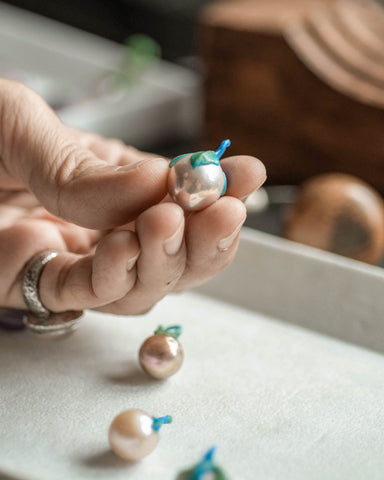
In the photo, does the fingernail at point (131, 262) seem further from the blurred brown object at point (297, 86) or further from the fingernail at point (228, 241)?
the blurred brown object at point (297, 86)

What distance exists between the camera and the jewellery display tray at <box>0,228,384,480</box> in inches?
12.8

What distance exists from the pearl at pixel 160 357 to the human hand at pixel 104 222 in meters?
0.02

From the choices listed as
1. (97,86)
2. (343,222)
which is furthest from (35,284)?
(97,86)

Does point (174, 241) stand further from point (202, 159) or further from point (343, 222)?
point (343, 222)

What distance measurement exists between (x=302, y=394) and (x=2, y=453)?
0.60 feet

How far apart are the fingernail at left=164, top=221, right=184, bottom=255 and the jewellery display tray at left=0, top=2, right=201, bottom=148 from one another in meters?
0.49

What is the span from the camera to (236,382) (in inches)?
15.6

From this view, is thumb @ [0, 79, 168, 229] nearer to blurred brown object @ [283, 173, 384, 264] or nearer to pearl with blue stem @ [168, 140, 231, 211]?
pearl with blue stem @ [168, 140, 231, 211]

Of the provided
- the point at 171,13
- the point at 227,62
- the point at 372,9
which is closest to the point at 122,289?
the point at 227,62

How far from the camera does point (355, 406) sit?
38 cm

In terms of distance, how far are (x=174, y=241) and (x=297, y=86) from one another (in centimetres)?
51

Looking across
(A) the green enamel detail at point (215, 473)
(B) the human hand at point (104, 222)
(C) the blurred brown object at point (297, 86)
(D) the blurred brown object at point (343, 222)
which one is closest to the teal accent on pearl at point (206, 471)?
(A) the green enamel detail at point (215, 473)

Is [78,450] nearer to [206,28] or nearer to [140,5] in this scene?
[206,28]

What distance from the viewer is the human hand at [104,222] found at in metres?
0.33
